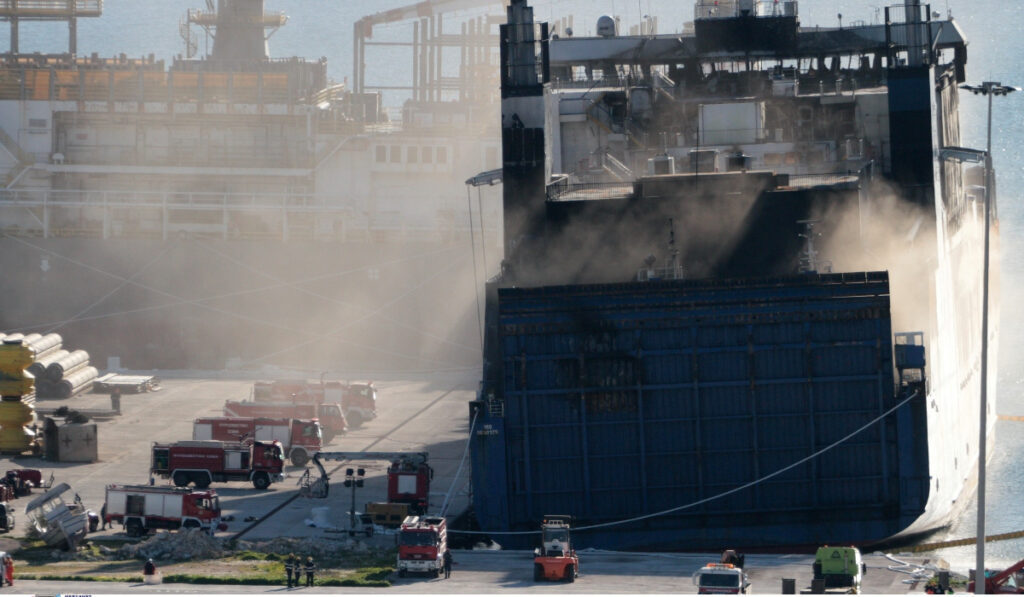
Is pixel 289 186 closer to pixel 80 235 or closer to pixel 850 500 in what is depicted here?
pixel 80 235

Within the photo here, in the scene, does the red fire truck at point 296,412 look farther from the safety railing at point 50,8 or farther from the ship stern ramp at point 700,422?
the safety railing at point 50,8

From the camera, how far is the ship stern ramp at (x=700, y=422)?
38.7m

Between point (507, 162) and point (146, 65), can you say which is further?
point (146, 65)

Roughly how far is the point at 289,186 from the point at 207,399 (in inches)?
924

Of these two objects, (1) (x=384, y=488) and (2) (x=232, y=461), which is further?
(1) (x=384, y=488)

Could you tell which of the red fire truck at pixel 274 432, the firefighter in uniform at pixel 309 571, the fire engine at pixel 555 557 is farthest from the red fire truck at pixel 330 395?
the firefighter in uniform at pixel 309 571

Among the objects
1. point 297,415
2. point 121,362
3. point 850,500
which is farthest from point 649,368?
point 121,362

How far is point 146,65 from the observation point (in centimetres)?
8906

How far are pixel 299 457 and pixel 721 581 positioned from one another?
81.3 ft

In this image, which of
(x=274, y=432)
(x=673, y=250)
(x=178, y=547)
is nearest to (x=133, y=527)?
(x=178, y=547)

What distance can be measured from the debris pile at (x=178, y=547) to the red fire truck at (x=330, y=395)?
944 inches

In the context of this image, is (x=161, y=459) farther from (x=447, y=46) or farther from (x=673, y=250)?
(x=447, y=46)

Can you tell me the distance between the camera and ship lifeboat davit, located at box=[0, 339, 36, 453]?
54.5 metres

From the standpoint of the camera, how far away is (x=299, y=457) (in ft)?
175
